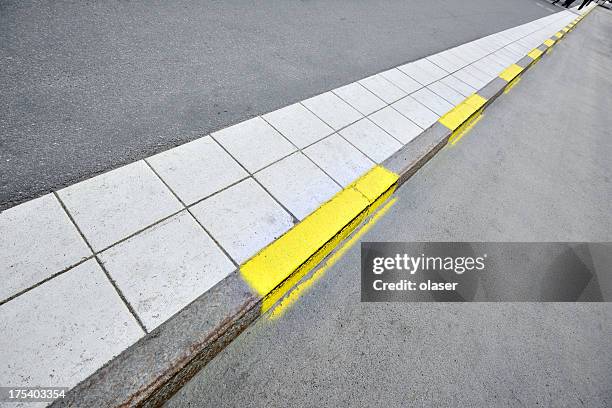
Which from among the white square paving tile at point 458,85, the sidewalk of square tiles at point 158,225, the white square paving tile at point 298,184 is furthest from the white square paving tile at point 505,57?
the white square paving tile at point 298,184

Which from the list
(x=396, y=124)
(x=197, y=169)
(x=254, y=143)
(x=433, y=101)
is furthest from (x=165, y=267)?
(x=433, y=101)

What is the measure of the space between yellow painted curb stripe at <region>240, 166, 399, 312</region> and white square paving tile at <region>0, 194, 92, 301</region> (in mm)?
1090

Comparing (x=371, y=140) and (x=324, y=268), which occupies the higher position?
(x=371, y=140)

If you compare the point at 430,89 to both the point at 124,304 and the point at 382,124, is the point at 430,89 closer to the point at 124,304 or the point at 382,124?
the point at 382,124

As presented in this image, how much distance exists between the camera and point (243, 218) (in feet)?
7.75

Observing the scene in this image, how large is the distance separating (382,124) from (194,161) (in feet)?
7.67

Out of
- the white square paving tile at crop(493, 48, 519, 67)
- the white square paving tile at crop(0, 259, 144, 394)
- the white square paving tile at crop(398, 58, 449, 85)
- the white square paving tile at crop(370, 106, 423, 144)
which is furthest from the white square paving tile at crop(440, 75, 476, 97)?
the white square paving tile at crop(0, 259, 144, 394)

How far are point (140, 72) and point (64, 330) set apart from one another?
2.64m

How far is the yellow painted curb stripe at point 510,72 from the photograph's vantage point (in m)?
6.23

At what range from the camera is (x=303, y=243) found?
2340 millimetres

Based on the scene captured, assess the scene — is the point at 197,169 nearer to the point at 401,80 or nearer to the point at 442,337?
the point at 442,337

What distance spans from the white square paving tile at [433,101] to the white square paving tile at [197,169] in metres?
3.20

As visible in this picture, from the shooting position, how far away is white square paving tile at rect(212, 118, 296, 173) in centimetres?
282

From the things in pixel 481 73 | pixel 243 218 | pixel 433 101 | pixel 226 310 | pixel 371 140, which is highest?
pixel 481 73
